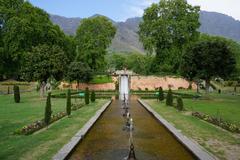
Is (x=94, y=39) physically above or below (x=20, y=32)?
above

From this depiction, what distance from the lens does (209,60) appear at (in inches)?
1469

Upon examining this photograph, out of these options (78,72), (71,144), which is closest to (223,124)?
(71,144)

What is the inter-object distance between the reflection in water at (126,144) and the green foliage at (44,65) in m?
19.4

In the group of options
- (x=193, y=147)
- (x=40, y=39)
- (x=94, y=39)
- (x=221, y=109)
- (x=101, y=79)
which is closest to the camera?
(x=193, y=147)

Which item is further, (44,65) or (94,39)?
(94,39)

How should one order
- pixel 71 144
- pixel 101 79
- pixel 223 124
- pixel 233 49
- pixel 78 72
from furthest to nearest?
pixel 233 49 < pixel 101 79 < pixel 78 72 < pixel 223 124 < pixel 71 144

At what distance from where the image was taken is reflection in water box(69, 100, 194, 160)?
39.7ft

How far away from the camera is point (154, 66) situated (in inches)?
2601

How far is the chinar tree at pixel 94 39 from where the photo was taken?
211 feet

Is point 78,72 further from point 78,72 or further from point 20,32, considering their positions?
point 20,32

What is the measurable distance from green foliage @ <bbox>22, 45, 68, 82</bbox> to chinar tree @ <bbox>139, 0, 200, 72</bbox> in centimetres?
2502

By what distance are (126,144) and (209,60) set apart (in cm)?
2517

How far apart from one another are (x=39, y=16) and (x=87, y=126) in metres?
42.5

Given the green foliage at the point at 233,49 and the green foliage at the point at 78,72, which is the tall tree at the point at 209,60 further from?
the green foliage at the point at 233,49
